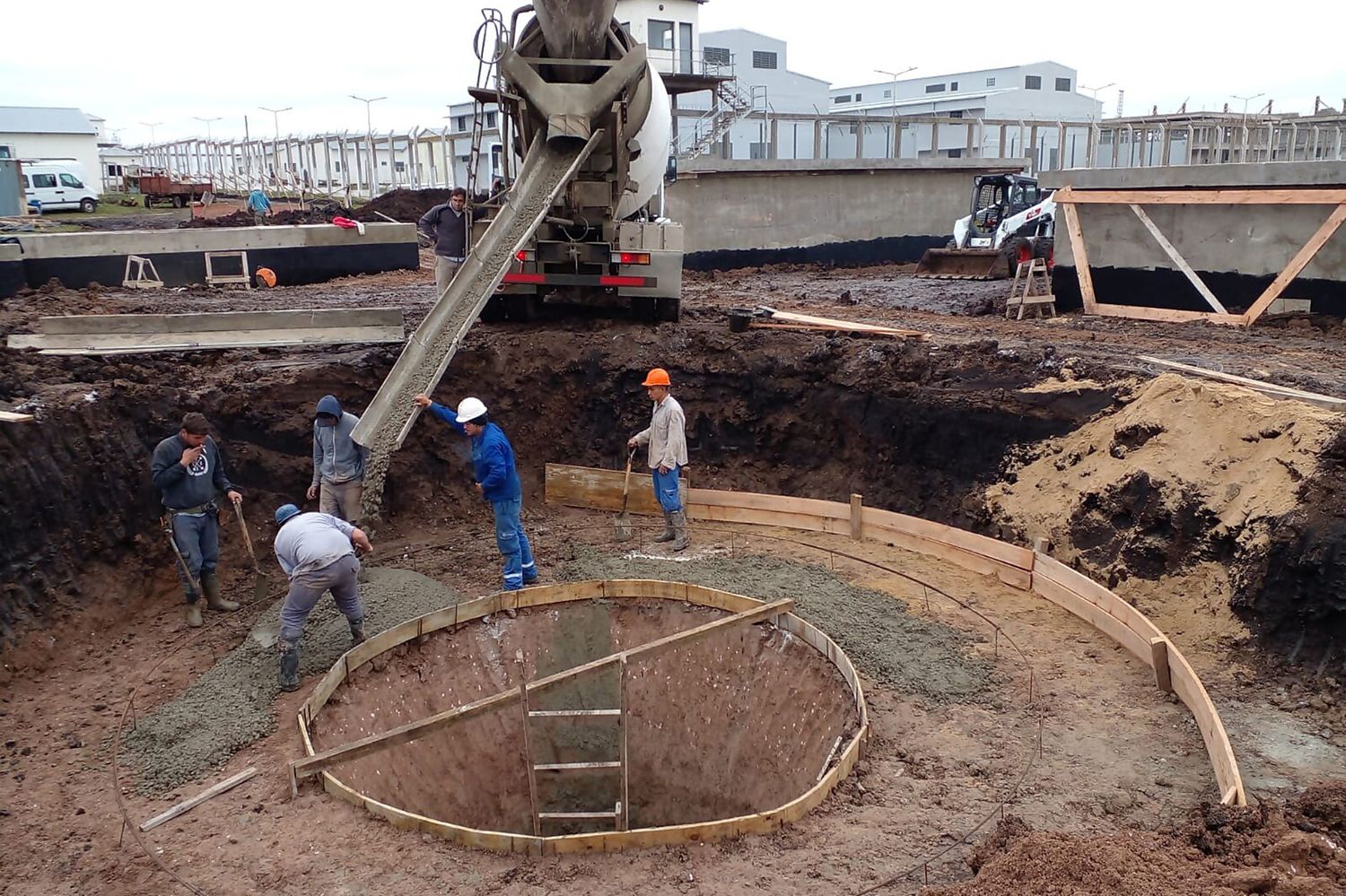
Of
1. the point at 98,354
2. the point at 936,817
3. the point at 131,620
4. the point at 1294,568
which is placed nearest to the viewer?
the point at 936,817

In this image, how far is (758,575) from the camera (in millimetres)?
8352

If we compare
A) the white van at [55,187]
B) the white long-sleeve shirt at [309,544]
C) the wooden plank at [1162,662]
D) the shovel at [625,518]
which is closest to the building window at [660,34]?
the white van at [55,187]

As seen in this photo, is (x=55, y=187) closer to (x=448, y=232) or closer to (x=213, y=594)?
(x=448, y=232)

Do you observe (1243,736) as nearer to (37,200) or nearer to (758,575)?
(758,575)

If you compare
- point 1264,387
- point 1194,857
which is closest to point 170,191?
point 1264,387

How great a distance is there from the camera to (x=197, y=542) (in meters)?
7.44

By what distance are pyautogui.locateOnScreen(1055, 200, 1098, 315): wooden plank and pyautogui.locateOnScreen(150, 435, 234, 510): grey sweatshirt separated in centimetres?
1076

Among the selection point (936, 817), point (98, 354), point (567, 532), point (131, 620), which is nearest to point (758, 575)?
point (567, 532)

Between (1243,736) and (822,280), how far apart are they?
14122 mm

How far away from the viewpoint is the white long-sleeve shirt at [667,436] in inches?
341

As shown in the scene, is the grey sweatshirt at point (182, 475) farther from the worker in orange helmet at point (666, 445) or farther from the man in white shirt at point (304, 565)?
the worker in orange helmet at point (666, 445)

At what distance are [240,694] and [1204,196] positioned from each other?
11.4m

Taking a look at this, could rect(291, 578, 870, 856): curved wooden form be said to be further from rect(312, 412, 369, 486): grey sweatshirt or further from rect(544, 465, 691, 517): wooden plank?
rect(544, 465, 691, 517): wooden plank

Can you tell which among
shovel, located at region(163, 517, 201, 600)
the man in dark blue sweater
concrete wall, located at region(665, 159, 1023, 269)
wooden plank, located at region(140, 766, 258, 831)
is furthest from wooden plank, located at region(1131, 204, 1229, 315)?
wooden plank, located at region(140, 766, 258, 831)
